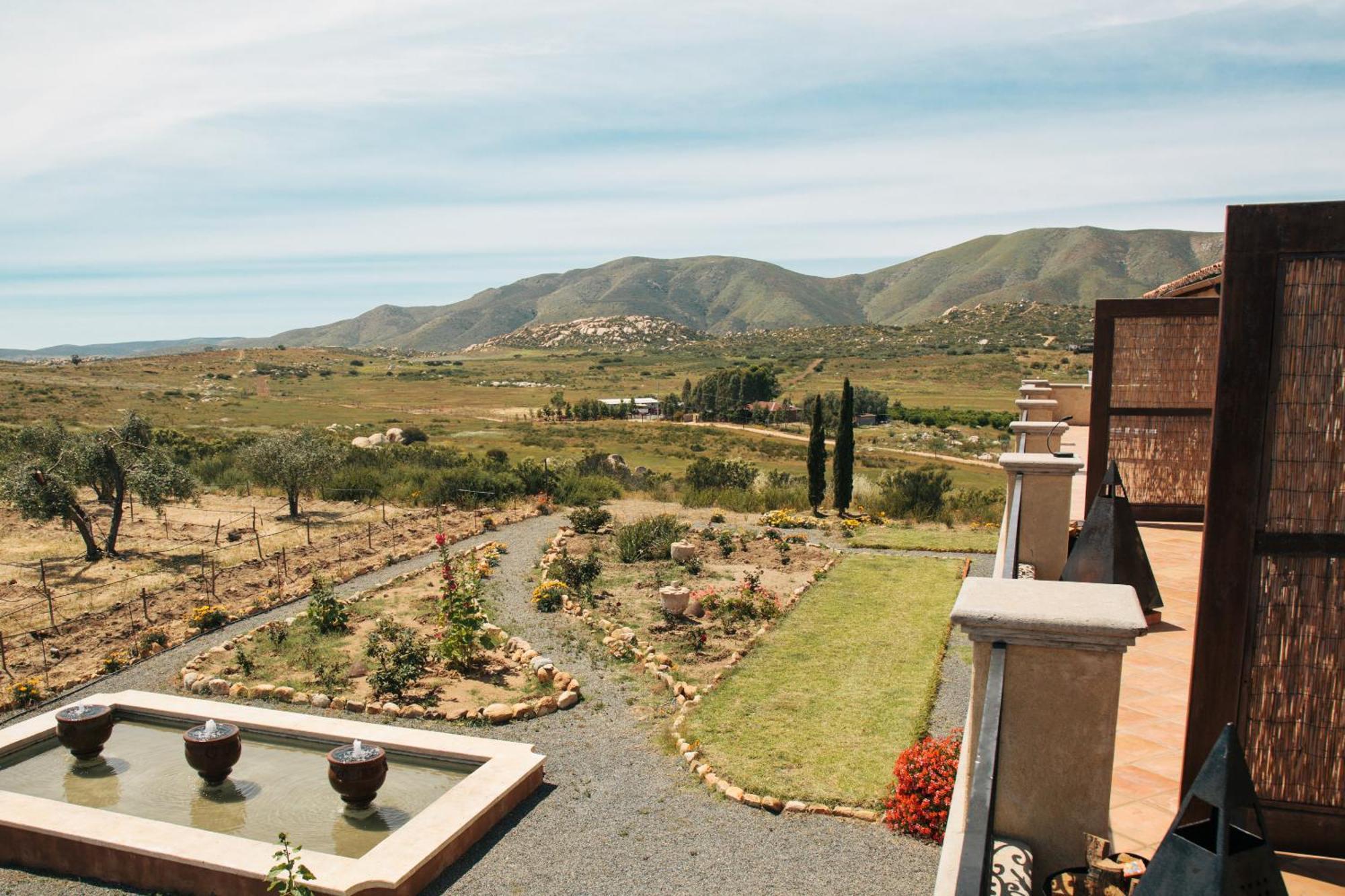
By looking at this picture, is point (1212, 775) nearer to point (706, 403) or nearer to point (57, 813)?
point (57, 813)

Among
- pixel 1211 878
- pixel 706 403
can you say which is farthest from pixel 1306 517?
pixel 706 403

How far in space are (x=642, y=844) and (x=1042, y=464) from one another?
4805 mm

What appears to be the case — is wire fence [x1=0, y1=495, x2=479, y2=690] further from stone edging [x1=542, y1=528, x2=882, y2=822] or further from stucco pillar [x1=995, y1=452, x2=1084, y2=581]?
stucco pillar [x1=995, y1=452, x2=1084, y2=581]

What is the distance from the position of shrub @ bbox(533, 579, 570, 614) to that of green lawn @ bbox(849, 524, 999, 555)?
7756 millimetres

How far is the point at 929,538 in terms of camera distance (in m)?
21.3

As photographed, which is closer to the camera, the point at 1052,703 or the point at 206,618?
the point at 1052,703

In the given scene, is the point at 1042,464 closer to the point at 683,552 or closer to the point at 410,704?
the point at 410,704

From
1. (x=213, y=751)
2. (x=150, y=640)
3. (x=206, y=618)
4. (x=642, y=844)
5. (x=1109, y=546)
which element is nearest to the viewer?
(x=1109, y=546)

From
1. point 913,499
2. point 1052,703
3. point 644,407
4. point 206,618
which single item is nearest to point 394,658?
point 206,618

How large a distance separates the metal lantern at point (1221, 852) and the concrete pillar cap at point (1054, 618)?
1.46ft

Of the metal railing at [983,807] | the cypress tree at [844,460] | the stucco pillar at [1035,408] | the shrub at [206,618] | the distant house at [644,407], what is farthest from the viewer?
the distant house at [644,407]

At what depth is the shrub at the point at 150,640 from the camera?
1294 centimetres

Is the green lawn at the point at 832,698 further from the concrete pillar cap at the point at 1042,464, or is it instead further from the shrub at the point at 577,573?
the shrub at the point at 577,573

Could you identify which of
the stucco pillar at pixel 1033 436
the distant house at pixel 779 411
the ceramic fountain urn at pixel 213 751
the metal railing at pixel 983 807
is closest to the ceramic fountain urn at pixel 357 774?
the ceramic fountain urn at pixel 213 751
